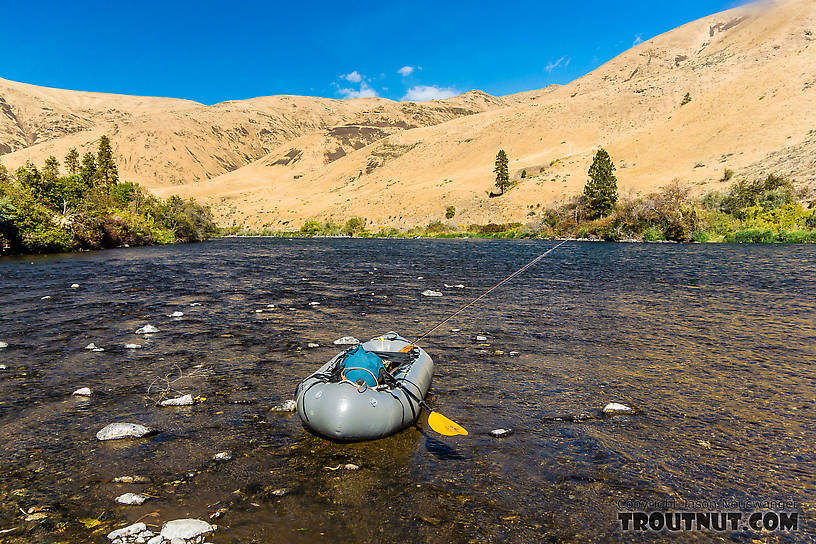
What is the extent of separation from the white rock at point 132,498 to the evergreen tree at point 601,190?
56105mm

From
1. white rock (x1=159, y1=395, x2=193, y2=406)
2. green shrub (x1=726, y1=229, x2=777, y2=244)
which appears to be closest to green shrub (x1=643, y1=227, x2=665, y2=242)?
green shrub (x1=726, y1=229, x2=777, y2=244)

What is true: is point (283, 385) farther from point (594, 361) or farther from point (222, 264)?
point (222, 264)

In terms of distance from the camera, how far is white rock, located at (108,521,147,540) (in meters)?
4.75

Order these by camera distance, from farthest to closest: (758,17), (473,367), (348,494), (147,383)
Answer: (758,17)
(473,367)
(147,383)
(348,494)

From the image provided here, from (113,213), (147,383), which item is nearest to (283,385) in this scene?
(147,383)

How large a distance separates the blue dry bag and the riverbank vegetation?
41103 mm

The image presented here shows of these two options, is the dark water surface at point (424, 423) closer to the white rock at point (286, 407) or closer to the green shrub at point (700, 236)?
the white rock at point (286, 407)

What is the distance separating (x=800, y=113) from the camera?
74750mm

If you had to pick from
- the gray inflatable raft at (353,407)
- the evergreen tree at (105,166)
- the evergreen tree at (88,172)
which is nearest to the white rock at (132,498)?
the gray inflatable raft at (353,407)

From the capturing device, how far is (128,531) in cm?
481

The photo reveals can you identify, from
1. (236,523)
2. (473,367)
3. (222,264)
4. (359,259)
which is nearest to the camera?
(236,523)

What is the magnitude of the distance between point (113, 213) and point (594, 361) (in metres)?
53.2

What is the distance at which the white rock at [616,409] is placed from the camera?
26.6 ft

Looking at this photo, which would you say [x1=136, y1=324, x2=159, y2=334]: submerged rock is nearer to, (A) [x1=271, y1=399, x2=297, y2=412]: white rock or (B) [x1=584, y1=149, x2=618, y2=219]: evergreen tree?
(A) [x1=271, y1=399, x2=297, y2=412]: white rock
